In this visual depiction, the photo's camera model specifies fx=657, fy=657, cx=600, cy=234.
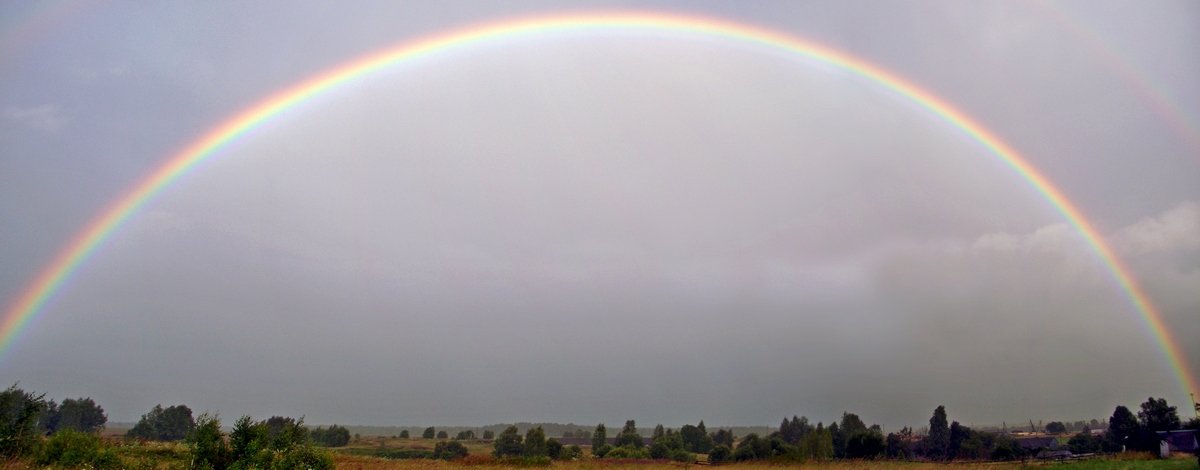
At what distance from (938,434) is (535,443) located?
58219 millimetres

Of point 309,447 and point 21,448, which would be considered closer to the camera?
point 21,448

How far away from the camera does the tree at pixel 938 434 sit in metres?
85.2

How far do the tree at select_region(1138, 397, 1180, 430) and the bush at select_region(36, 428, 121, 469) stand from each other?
94.2 metres

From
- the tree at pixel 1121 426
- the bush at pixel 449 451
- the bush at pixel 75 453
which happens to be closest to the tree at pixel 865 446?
the tree at pixel 1121 426

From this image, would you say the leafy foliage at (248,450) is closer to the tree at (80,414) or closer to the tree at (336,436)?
the tree at (336,436)

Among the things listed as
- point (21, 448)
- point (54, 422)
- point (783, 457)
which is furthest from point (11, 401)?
point (54, 422)

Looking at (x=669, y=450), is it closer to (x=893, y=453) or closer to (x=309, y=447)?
(x=893, y=453)

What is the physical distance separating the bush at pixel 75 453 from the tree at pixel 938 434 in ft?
279

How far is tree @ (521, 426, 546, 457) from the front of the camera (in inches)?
3108

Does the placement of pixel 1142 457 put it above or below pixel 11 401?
below

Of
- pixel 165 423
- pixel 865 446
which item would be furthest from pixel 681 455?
pixel 165 423

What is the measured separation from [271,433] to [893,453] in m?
60.9

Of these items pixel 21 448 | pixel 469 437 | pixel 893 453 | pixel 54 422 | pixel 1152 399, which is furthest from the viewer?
pixel 469 437

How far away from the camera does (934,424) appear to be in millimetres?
97062
